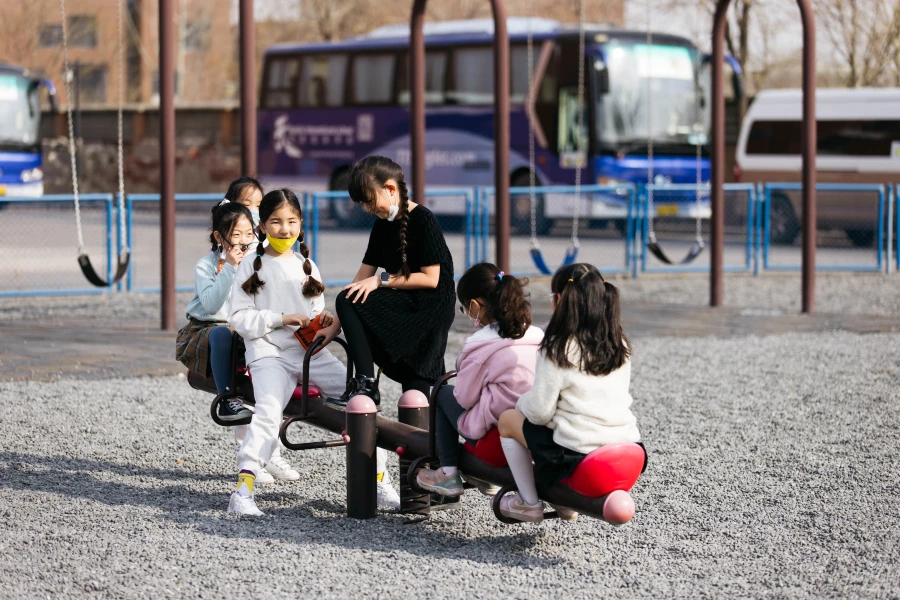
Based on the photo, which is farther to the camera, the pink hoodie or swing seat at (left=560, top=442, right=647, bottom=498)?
the pink hoodie

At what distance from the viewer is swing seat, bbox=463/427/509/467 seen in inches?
206

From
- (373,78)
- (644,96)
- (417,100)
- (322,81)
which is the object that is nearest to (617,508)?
(417,100)

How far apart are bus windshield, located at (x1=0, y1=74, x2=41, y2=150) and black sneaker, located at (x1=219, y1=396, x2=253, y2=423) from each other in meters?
25.8

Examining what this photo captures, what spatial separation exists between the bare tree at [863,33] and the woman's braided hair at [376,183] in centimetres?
2239

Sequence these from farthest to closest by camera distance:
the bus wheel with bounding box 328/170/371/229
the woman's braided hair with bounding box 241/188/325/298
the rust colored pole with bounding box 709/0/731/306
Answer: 1. the bus wheel with bounding box 328/170/371/229
2. the rust colored pole with bounding box 709/0/731/306
3. the woman's braided hair with bounding box 241/188/325/298

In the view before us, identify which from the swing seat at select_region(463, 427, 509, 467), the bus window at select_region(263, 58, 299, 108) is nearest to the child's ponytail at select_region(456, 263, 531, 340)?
the swing seat at select_region(463, 427, 509, 467)

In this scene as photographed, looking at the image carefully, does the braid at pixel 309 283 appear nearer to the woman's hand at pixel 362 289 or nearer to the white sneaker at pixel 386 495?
the woman's hand at pixel 362 289

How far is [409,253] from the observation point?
582 centimetres

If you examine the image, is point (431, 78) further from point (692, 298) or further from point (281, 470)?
point (281, 470)

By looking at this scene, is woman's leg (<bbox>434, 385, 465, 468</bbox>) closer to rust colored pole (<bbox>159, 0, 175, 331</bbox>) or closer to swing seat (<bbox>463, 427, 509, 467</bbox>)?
swing seat (<bbox>463, 427, 509, 467</bbox>)

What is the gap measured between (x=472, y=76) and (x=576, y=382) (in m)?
22.1

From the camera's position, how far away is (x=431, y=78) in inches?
1075

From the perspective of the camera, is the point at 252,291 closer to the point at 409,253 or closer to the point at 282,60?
the point at 409,253

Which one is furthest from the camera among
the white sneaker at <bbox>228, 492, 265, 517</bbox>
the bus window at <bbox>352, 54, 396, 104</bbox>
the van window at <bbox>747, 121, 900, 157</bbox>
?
the bus window at <bbox>352, 54, 396, 104</bbox>
